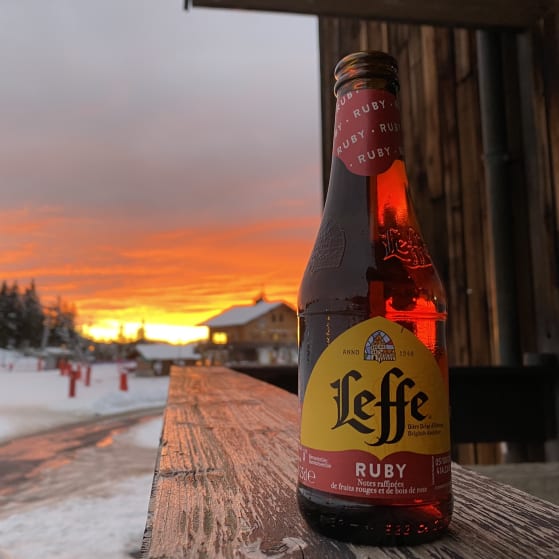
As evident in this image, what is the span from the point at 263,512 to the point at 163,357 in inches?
1118

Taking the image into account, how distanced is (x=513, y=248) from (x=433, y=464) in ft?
7.72

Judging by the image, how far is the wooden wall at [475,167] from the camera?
248 cm

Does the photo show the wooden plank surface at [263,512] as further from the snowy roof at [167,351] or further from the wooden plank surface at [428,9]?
the snowy roof at [167,351]

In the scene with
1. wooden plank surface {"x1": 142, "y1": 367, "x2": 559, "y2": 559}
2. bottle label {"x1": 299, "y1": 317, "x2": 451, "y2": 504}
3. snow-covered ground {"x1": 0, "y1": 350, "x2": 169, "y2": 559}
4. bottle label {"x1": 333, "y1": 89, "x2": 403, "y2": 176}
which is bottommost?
snow-covered ground {"x1": 0, "y1": 350, "x2": 169, "y2": 559}

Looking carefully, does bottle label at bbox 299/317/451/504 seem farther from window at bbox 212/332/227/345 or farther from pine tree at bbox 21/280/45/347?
pine tree at bbox 21/280/45/347

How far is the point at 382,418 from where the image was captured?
0.58 metres

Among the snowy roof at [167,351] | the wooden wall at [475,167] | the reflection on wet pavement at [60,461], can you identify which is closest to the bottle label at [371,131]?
the wooden wall at [475,167]

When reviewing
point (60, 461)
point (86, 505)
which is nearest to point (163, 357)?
point (60, 461)

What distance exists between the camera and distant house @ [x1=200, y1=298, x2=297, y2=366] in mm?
27797

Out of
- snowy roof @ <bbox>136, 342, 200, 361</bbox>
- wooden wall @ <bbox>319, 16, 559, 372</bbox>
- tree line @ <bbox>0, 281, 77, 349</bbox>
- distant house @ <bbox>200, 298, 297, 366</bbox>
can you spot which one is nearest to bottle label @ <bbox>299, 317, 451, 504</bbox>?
wooden wall @ <bbox>319, 16, 559, 372</bbox>

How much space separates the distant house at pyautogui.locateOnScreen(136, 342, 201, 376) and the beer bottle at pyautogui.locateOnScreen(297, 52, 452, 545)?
84.2ft

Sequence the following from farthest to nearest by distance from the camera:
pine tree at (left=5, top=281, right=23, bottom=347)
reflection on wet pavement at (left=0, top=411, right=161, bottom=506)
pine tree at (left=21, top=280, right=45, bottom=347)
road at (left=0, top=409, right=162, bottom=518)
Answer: pine tree at (left=21, top=280, right=45, bottom=347) < pine tree at (left=5, top=281, right=23, bottom=347) < reflection on wet pavement at (left=0, top=411, right=161, bottom=506) < road at (left=0, top=409, right=162, bottom=518)

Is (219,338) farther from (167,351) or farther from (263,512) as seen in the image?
(263,512)

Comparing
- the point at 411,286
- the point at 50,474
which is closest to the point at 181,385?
the point at 411,286
